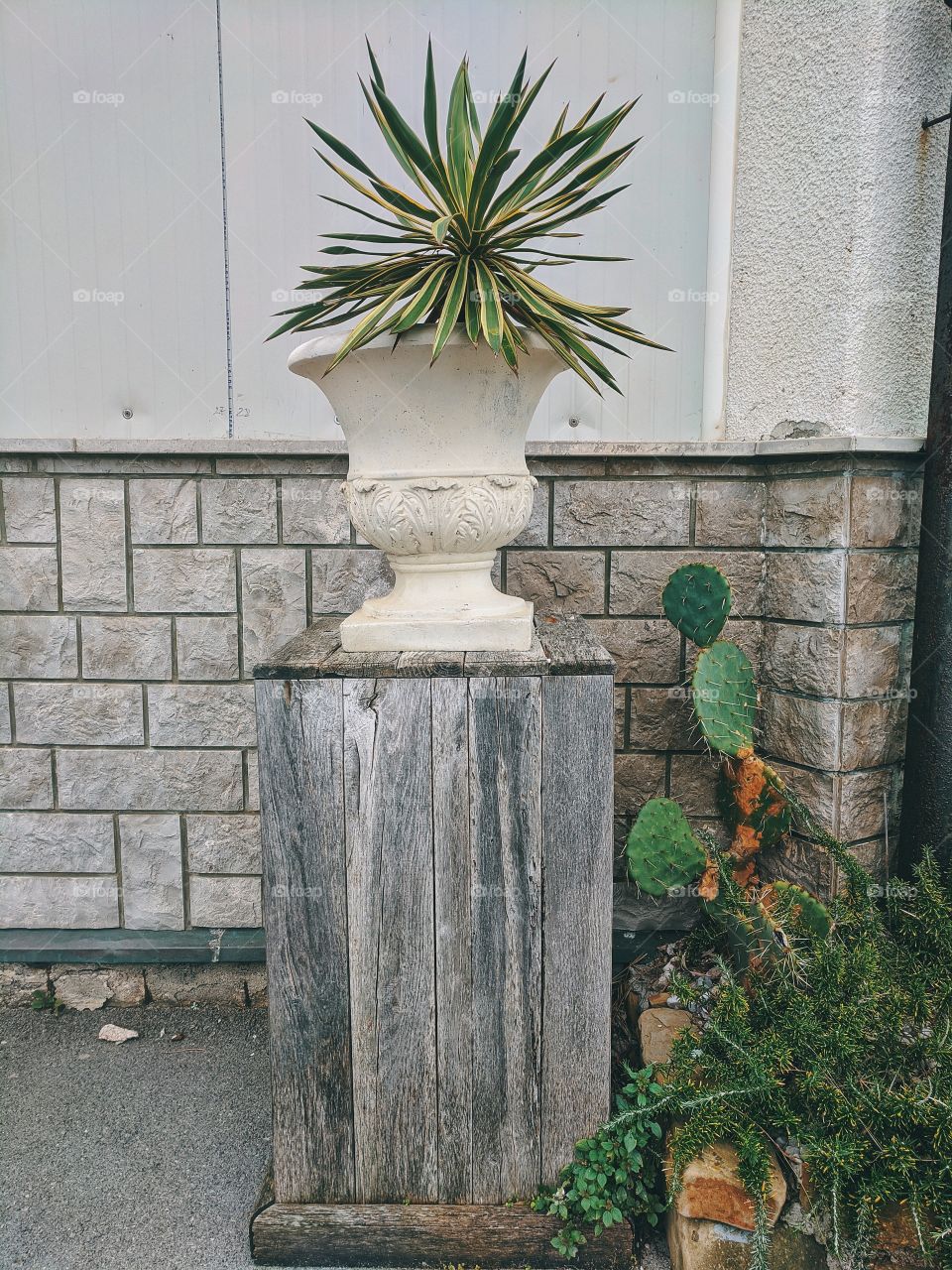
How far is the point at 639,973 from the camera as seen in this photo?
Answer: 238 cm

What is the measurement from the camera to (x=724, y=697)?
6.92 feet

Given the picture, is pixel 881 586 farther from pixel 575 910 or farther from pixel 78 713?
pixel 78 713

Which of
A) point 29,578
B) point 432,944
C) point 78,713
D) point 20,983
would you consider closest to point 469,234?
point 432,944

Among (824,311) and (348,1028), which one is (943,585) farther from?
(348,1028)

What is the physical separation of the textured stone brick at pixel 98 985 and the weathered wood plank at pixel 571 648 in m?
1.77

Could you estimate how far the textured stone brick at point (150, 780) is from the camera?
2586 mm

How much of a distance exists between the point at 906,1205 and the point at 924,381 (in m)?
1.87

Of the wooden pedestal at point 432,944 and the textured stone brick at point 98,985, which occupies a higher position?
the wooden pedestal at point 432,944

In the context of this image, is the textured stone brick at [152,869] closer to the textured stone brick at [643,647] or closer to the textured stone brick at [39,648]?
the textured stone brick at [39,648]

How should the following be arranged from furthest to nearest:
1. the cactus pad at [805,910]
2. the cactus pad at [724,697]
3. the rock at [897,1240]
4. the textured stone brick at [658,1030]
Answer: the cactus pad at [724,697]
the textured stone brick at [658,1030]
the cactus pad at [805,910]
the rock at [897,1240]

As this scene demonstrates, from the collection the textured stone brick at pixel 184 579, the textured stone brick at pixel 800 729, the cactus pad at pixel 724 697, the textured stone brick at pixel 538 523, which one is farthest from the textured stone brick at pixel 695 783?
the textured stone brick at pixel 184 579

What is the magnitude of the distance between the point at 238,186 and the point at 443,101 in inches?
25.7

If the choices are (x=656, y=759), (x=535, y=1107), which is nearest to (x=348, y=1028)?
(x=535, y=1107)

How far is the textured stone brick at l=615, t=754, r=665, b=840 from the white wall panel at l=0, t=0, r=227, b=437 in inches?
64.2
